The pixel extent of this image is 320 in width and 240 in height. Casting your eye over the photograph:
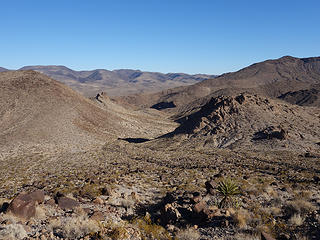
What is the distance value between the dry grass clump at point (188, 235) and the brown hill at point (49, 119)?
93.2 ft

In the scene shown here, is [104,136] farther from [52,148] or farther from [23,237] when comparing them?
[23,237]

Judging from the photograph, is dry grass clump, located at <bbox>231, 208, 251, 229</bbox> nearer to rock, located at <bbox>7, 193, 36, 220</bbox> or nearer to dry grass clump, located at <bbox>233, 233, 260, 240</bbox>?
dry grass clump, located at <bbox>233, 233, 260, 240</bbox>

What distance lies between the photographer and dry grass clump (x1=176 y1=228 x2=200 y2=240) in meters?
7.97

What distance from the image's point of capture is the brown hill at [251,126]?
29.6 meters

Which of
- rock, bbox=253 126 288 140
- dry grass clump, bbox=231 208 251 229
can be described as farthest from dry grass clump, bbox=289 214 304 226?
rock, bbox=253 126 288 140

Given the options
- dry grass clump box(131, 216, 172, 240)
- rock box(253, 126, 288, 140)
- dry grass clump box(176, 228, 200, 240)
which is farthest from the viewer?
rock box(253, 126, 288, 140)

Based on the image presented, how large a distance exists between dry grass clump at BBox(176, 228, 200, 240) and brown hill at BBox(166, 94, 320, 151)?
22896 mm

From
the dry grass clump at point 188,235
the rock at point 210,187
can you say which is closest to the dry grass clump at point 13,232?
the dry grass clump at point 188,235

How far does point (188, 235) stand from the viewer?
802cm

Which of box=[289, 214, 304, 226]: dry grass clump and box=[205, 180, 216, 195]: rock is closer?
box=[289, 214, 304, 226]: dry grass clump

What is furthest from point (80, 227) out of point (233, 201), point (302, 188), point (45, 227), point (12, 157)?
point (12, 157)

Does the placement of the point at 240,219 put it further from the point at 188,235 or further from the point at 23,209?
the point at 23,209

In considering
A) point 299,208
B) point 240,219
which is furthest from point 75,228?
point 299,208

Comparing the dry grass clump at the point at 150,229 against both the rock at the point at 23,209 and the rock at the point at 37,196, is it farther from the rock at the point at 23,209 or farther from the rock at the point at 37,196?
the rock at the point at 37,196
